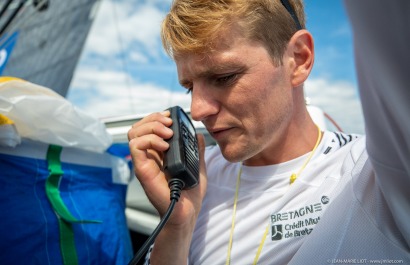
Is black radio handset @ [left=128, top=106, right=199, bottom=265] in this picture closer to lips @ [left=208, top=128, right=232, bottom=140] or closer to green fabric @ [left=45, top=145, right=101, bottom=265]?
lips @ [left=208, top=128, right=232, bottom=140]

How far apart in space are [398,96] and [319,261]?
0.42 m

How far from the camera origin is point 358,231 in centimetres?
64

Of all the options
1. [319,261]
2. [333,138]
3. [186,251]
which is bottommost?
[186,251]

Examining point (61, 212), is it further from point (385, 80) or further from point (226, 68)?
point (385, 80)

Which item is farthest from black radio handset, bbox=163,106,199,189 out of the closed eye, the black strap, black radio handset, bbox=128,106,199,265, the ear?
the black strap

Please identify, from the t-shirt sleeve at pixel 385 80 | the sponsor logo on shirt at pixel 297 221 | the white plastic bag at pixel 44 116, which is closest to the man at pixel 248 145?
the sponsor logo on shirt at pixel 297 221

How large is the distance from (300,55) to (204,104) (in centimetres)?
35

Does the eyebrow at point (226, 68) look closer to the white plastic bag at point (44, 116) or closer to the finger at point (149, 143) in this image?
the finger at point (149, 143)

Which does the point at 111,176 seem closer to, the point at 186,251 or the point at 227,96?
the point at 186,251

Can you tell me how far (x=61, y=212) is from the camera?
1.07m

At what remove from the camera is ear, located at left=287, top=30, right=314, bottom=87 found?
3.25ft

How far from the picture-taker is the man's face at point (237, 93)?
34.2 inches

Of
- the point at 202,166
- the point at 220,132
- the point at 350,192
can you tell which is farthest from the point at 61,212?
the point at 350,192

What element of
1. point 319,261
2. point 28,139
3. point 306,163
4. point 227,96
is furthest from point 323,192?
point 28,139
